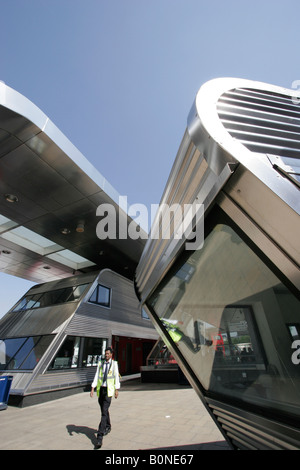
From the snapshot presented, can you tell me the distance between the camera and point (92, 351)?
12.1 m

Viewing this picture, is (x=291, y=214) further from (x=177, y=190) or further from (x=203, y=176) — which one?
(x=177, y=190)

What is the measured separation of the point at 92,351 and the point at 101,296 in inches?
124

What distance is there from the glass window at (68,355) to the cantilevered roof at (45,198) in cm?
506

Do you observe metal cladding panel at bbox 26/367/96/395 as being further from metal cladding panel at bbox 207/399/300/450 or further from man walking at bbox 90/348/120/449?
metal cladding panel at bbox 207/399/300/450

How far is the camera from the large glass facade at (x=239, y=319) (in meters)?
1.49

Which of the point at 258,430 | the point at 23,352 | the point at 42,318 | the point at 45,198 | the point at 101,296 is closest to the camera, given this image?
the point at 258,430

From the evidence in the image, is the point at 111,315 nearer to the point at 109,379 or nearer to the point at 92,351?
the point at 92,351

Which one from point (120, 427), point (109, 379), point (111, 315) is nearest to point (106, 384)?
point (109, 379)

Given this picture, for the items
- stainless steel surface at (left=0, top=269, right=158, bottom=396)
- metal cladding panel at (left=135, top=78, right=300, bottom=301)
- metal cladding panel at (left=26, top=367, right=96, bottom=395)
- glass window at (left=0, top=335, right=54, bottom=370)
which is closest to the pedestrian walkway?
metal cladding panel at (left=26, top=367, right=96, bottom=395)

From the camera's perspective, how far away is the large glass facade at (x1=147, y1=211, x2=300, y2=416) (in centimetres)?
149

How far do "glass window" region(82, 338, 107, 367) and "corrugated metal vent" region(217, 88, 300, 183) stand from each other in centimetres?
1264

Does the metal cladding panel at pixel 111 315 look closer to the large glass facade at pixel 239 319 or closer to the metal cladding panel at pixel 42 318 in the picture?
the metal cladding panel at pixel 42 318

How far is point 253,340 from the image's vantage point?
1820mm
